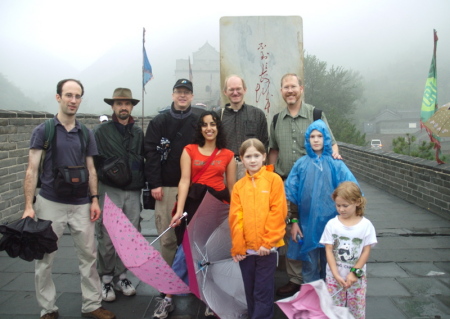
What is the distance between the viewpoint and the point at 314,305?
8.53 feet

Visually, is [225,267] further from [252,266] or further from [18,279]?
[18,279]

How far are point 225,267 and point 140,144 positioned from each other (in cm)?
137

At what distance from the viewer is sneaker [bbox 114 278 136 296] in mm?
3607

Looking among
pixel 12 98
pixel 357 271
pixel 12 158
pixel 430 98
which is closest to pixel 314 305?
pixel 357 271

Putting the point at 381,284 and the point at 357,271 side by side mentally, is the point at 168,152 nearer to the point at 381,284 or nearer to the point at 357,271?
the point at 357,271

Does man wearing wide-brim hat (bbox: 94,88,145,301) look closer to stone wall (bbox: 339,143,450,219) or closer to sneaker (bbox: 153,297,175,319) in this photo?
sneaker (bbox: 153,297,175,319)

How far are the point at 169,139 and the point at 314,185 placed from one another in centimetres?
135

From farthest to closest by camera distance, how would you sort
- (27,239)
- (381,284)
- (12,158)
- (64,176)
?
(12,158)
(381,284)
(64,176)
(27,239)

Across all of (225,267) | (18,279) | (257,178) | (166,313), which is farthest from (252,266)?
(18,279)

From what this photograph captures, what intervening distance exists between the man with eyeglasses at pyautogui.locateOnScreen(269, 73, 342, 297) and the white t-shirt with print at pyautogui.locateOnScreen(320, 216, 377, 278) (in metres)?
0.72

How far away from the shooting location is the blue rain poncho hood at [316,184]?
309cm

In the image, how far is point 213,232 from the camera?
125 inches

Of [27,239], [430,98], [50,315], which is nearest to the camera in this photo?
[27,239]

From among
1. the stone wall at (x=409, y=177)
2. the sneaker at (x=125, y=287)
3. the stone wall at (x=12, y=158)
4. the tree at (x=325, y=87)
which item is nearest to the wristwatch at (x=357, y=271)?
the sneaker at (x=125, y=287)
